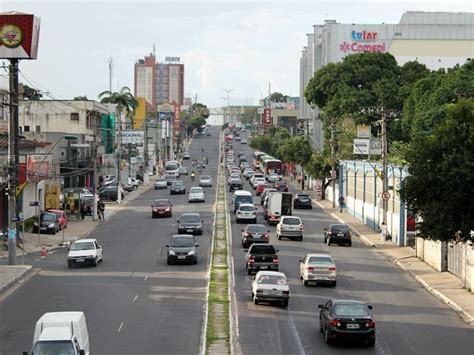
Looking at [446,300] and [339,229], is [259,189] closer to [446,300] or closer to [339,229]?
[339,229]

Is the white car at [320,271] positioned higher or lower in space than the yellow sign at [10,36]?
lower

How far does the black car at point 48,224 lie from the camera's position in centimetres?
6138

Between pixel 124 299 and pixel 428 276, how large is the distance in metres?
15.4

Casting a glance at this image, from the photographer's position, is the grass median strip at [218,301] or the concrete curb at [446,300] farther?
the concrete curb at [446,300]

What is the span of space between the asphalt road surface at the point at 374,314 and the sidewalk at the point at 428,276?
442 millimetres

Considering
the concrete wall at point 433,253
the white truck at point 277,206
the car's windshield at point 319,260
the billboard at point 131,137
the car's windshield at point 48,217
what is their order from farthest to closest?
the billboard at point 131,137 < the white truck at point 277,206 < the car's windshield at point 48,217 < the concrete wall at point 433,253 < the car's windshield at point 319,260

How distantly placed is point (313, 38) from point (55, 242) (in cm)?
12285

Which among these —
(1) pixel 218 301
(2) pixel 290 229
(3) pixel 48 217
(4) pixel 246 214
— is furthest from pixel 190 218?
(1) pixel 218 301

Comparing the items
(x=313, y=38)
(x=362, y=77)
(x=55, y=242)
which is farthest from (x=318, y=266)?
(x=313, y=38)

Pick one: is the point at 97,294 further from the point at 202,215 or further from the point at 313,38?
the point at 313,38

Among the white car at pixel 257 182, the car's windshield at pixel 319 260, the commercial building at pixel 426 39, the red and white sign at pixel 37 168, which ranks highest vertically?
the commercial building at pixel 426 39

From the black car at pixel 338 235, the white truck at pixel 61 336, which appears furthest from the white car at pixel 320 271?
the white truck at pixel 61 336

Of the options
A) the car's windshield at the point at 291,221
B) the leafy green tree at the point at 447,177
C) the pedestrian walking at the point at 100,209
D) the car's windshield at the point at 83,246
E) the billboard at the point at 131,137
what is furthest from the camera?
the billboard at the point at 131,137

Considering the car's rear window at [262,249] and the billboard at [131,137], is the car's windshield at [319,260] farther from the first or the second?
the billboard at [131,137]
